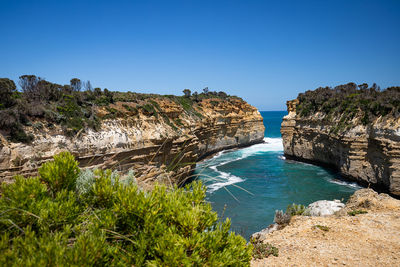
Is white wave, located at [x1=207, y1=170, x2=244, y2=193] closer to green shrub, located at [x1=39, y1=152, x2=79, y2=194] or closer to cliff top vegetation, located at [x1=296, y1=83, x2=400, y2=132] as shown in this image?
cliff top vegetation, located at [x1=296, y1=83, x2=400, y2=132]

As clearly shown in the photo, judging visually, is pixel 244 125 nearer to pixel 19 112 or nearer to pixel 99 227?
pixel 19 112

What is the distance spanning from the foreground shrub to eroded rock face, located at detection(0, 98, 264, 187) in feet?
2.46

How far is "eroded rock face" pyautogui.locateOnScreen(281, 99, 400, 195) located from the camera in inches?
677

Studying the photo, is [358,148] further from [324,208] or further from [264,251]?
[264,251]

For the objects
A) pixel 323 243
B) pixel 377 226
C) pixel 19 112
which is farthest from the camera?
pixel 19 112

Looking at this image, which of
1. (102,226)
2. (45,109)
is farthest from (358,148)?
(45,109)

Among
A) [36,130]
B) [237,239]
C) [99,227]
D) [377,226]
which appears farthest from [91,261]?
[36,130]

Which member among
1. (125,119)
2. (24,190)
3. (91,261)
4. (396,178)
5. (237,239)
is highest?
(125,119)

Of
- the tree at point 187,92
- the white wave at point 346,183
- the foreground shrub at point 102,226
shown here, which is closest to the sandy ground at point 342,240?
the foreground shrub at point 102,226

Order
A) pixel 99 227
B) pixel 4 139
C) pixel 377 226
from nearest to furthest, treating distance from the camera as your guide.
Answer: pixel 99 227
pixel 377 226
pixel 4 139

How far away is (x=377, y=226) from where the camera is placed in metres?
8.33

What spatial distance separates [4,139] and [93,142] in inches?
180

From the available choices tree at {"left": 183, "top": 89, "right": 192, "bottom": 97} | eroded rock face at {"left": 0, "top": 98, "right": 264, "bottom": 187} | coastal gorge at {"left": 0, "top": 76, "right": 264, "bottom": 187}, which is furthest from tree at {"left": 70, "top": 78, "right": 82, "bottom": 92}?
tree at {"left": 183, "top": 89, "right": 192, "bottom": 97}

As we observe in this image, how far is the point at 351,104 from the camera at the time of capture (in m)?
23.5
